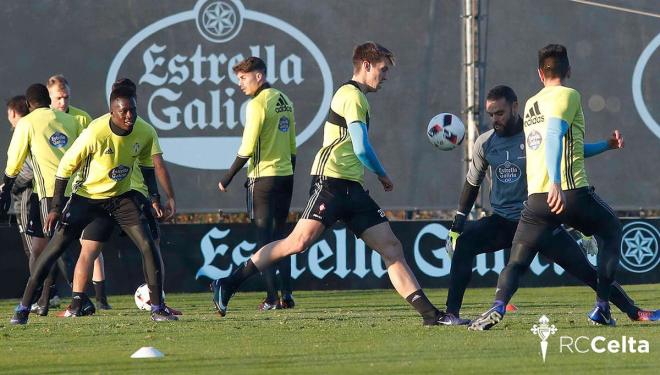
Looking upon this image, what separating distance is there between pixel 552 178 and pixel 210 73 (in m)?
8.18

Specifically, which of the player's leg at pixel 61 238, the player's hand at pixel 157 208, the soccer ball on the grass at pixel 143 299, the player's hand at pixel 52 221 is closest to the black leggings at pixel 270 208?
the soccer ball on the grass at pixel 143 299

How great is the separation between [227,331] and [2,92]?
294 inches

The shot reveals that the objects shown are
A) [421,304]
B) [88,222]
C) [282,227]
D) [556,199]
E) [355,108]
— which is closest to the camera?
[556,199]

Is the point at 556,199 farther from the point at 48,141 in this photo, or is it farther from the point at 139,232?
the point at 48,141

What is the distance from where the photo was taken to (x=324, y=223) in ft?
32.4

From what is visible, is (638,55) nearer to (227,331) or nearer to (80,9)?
(80,9)

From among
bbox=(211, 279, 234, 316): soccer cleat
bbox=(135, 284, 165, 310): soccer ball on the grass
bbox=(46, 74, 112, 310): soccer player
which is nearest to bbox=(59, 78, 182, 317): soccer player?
bbox=(46, 74, 112, 310): soccer player

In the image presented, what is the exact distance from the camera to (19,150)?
11445 millimetres

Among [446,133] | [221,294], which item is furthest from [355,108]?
[446,133]

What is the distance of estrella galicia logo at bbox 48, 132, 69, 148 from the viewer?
12.2 metres

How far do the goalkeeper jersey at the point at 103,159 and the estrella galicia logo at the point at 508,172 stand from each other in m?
2.83

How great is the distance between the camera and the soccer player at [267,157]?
12.6 metres

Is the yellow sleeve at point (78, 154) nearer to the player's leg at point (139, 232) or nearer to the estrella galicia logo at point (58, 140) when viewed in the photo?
the player's leg at point (139, 232)

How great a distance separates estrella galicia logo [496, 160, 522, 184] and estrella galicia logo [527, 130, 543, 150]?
3.72 ft
